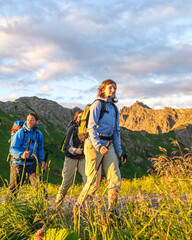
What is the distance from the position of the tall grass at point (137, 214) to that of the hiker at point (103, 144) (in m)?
0.91

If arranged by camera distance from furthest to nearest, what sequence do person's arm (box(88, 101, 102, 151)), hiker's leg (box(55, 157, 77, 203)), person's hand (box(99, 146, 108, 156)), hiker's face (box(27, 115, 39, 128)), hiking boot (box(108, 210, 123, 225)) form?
hiker's face (box(27, 115, 39, 128))
hiker's leg (box(55, 157, 77, 203))
person's arm (box(88, 101, 102, 151))
person's hand (box(99, 146, 108, 156))
hiking boot (box(108, 210, 123, 225))

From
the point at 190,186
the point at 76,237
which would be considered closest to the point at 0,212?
the point at 76,237

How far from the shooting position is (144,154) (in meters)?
144

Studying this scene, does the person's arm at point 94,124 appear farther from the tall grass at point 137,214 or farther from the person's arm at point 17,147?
the person's arm at point 17,147

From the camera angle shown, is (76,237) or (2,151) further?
(2,151)

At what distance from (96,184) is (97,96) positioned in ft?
7.12

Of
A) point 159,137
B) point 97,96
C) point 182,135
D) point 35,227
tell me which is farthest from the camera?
point 182,135

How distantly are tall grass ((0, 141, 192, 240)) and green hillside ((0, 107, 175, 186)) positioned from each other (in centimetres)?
3582

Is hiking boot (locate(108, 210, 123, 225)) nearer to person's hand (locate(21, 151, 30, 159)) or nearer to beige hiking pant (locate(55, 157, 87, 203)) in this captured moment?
beige hiking pant (locate(55, 157, 87, 203))

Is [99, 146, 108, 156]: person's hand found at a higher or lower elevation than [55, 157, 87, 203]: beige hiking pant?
higher

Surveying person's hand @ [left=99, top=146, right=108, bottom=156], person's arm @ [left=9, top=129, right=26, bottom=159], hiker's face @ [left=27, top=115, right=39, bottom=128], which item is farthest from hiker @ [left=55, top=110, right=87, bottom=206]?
person's hand @ [left=99, top=146, right=108, bottom=156]

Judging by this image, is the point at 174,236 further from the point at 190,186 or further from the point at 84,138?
the point at 84,138

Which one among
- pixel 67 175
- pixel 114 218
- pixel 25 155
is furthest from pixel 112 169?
pixel 25 155

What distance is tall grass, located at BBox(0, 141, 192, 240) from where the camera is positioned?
10.1 feet
